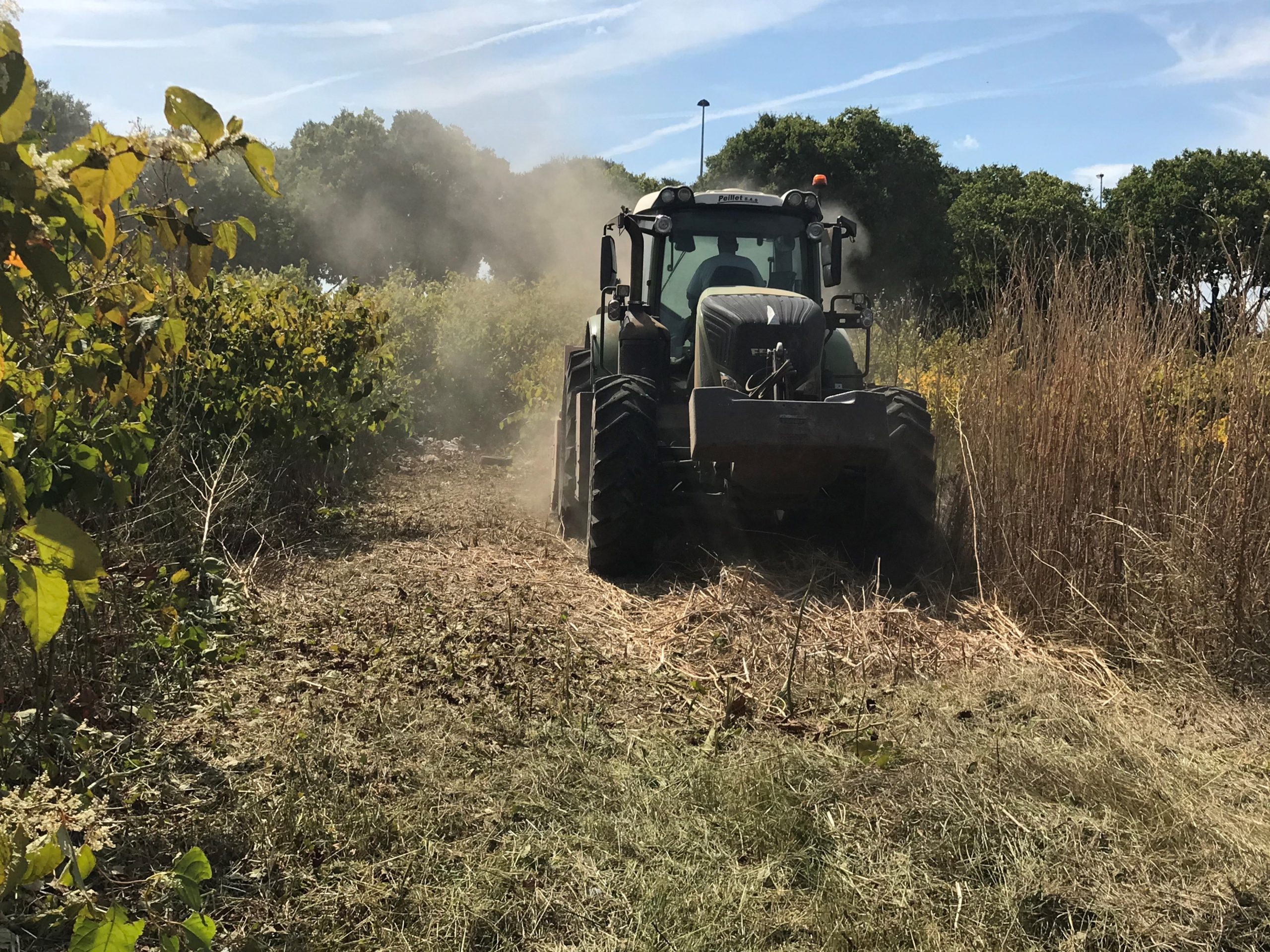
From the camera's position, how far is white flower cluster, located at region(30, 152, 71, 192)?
5.33 ft

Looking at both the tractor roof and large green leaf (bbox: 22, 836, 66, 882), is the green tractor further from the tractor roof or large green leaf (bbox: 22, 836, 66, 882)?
large green leaf (bbox: 22, 836, 66, 882)

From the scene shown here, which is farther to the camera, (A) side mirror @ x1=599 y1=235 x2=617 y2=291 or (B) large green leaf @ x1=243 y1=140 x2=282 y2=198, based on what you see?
(A) side mirror @ x1=599 y1=235 x2=617 y2=291

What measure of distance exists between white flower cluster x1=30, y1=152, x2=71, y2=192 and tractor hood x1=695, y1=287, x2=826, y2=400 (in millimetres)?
4143

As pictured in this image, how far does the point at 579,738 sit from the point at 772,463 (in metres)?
2.20

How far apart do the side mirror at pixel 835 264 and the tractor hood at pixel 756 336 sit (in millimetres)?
781

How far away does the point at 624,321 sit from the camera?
254 inches

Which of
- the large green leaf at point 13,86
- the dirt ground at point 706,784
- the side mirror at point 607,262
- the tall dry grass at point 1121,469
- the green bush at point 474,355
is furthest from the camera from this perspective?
the green bush at point 474,355

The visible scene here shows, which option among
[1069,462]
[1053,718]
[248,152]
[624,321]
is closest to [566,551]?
[624,321]

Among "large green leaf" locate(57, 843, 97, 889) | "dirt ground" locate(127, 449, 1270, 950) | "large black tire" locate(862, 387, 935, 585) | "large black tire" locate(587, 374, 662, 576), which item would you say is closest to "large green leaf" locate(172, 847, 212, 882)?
"large green leaf" locate(57, 843, 97, 889)

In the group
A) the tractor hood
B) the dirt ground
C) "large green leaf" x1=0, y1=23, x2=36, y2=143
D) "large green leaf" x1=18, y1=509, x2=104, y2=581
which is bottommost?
the dirt ground

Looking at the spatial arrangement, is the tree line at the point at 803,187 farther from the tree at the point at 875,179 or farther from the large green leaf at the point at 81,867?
→ the large green leaf at the point at 81,867

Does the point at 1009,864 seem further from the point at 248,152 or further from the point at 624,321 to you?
the point at 624,321

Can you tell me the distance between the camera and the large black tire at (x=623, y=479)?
5.66 meters

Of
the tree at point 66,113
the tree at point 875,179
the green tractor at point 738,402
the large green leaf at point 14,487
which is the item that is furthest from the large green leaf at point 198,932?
the tree at point 66,113
